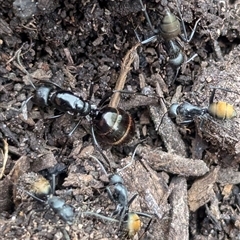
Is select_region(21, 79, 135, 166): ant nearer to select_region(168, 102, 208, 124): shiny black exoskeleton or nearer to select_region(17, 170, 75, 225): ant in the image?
select_region(168, 102, 208, 124): shiny black exoskeleton

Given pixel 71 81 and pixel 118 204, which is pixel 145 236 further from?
pixel 71 81

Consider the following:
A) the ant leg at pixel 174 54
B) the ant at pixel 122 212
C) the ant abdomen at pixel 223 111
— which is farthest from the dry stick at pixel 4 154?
the ant abdomen at pixel 223 111

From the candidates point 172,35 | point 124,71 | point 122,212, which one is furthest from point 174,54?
point 122,212

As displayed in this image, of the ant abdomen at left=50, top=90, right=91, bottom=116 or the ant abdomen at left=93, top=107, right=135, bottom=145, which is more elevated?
the ant abdomen at left=50, top=90, right=91, bottom=116

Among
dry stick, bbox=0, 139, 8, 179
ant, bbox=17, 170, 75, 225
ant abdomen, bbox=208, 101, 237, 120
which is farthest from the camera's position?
ant abdomen, bbox=208, 101, 237, 120

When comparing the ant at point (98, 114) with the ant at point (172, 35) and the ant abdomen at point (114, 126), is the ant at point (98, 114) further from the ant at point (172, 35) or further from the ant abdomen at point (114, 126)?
the ant at point (172, 35)

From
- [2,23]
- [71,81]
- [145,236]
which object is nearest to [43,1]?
[2,23]

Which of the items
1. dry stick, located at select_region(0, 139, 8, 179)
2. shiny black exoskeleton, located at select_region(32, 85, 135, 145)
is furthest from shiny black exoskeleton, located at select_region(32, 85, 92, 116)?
dry stick, located at select_region(0, 139, 8, 179)
